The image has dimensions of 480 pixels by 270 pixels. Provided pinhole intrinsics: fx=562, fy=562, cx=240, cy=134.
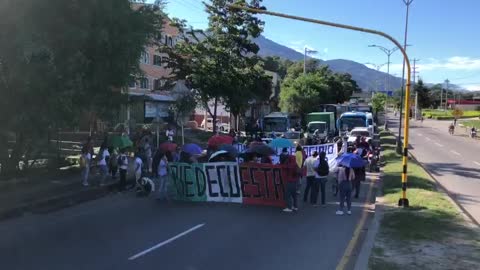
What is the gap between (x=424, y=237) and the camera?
423 inches

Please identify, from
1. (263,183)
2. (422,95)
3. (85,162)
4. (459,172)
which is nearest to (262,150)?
(263,183)

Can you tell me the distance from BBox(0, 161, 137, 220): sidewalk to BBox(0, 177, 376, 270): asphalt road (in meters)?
0.63

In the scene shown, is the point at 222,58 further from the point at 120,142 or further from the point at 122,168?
the point at 122,168

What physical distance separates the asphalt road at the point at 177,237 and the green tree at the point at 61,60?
306cm

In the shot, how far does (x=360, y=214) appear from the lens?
14.7 metres

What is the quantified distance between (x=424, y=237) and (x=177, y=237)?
4.83 meters

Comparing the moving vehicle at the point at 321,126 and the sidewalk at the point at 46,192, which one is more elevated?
the moving vehicle at the point at 321,126

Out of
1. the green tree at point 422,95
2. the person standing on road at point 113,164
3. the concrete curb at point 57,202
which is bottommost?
the concrete curb at point 57,202

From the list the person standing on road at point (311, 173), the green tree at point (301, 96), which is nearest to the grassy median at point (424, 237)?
the person standing on road at point (311, 173)

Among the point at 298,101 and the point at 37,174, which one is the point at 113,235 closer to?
the point at 37,174

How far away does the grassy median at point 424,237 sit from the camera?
349 inches

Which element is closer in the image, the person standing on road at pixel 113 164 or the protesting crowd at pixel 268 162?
the protesting crowd at pixel 268 162

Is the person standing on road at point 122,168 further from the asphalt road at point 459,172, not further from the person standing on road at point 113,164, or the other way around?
the asphalt road at point 459,172

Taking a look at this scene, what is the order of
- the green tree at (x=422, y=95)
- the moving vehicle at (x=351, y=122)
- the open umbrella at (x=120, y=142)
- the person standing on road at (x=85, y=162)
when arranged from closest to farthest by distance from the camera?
the person standing on road at (x=85, y=162)
the open umbrella at (x=120, y=142)
the moving vehicle at (x=351, y=122)
the green tree at (x=422, y=95)
